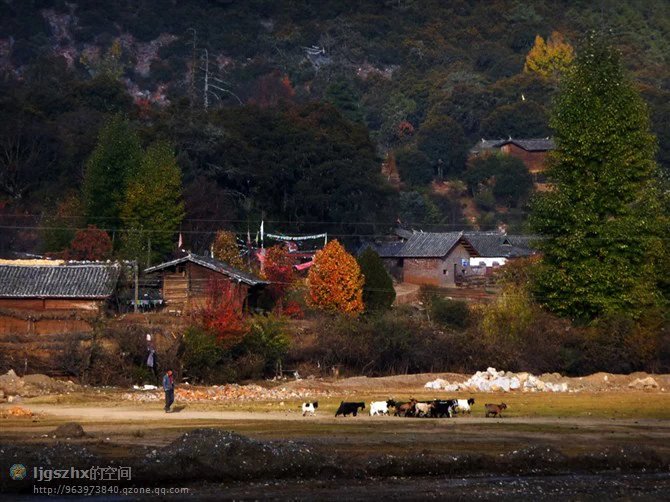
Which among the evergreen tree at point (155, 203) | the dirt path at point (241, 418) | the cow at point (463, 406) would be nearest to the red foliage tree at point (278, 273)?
the evergreen tree at point (155, 203)

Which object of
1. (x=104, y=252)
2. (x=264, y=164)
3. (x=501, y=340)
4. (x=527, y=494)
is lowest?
(x=527, y=494)

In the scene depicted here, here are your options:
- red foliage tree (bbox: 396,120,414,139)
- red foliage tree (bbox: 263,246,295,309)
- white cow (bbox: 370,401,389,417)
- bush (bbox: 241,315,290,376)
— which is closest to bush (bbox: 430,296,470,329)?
red foliage tree (bbox: 263,246,295,309)

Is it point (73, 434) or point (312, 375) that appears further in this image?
point (312, 375)

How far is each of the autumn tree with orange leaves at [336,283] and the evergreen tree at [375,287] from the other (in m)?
1.27

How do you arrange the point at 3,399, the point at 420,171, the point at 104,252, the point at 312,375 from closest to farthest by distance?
the point at 3,399, the point at 312,375, the point at 104,252, the point at 420,171

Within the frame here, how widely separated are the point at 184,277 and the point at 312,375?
13.3 m

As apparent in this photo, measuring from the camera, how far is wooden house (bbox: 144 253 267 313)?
71.2m

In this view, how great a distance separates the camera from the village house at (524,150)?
6486 inches

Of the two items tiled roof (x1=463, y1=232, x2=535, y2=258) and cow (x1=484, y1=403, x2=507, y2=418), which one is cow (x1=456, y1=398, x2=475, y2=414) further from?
tiled roof (x1=463, y1=232, x2=535, y2=258)

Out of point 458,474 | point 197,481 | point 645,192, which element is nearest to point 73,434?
point 197,481

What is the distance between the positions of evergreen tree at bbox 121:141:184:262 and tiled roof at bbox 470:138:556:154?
81707mm

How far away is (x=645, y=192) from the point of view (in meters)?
69.9

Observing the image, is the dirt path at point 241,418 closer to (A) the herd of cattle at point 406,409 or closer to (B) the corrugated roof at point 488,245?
(A) the herd of cattle at point 406,409

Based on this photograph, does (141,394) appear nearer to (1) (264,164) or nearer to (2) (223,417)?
(2) (223,417)
